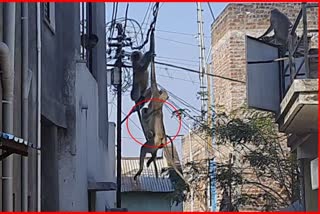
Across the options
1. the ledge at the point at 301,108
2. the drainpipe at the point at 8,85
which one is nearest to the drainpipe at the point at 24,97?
the drainpipe at the point at 8,85

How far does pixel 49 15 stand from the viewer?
36.2ft

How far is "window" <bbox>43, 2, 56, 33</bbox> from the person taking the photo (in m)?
10.6

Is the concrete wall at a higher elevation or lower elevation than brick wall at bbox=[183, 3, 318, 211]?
lower

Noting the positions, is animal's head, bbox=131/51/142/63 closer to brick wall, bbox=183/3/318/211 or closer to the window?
the window

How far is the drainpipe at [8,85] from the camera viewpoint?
7293mm

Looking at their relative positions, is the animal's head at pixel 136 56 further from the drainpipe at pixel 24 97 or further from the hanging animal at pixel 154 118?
the drainpipe at pixel 24 97

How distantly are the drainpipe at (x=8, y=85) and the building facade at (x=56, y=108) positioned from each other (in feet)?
0.05

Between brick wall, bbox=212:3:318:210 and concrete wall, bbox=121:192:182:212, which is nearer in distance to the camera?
brick wall, bbox=212:3:318:210

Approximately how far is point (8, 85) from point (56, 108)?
12.3 ft

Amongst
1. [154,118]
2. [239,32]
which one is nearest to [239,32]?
[239,32]

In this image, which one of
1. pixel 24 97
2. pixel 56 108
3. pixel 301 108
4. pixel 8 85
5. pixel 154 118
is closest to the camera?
pixel 8 85

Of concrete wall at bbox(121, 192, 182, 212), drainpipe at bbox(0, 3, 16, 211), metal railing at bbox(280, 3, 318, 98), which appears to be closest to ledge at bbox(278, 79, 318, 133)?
metal railing at bbox(280, 3, 318, 98)

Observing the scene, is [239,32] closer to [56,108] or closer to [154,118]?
[56,108]

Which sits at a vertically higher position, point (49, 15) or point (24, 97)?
point (49, 15)
